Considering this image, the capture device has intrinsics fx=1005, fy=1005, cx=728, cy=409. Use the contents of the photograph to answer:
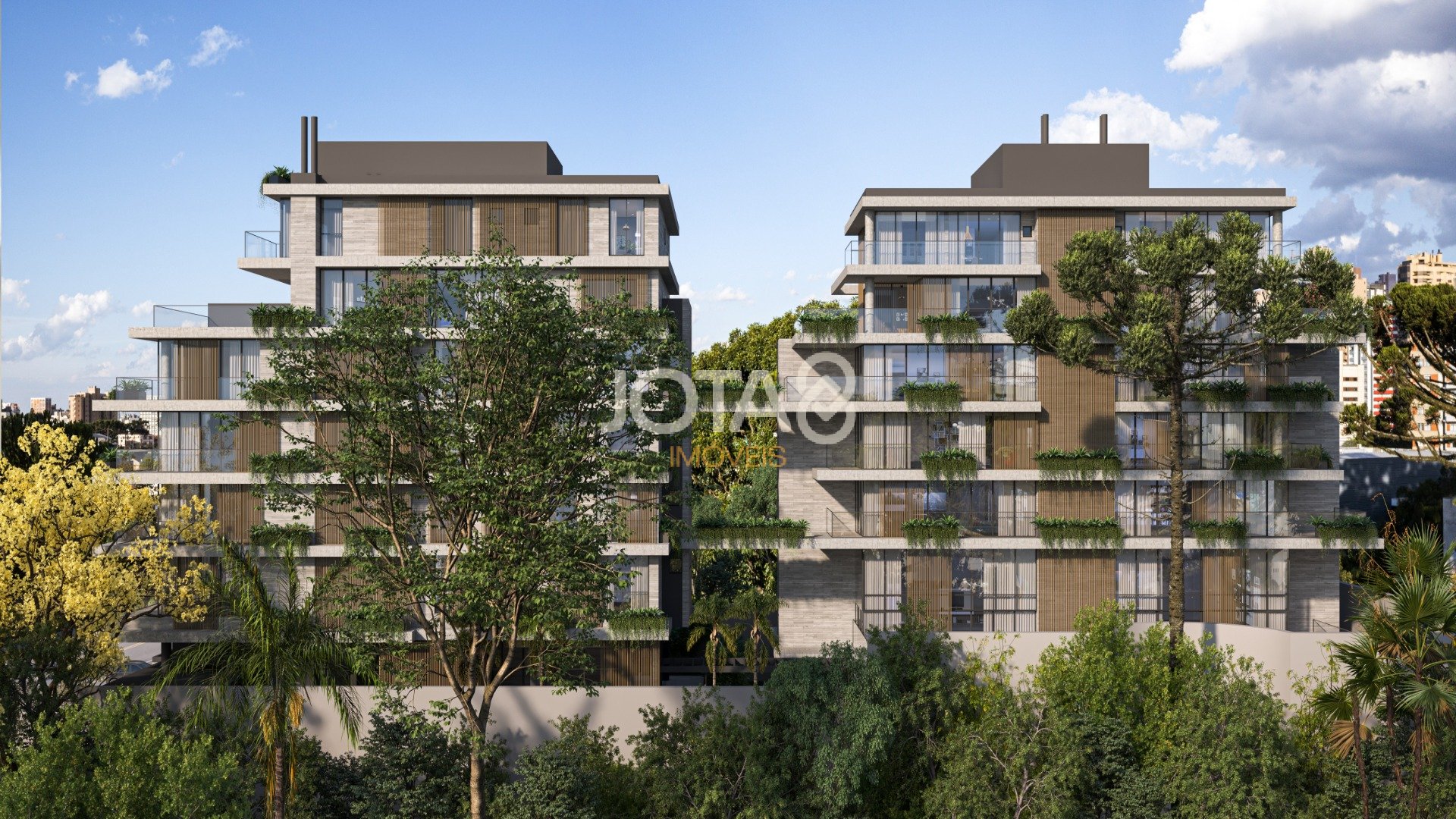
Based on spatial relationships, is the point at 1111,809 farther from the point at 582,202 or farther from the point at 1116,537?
the point at 582,202

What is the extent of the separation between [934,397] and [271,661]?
23.0m

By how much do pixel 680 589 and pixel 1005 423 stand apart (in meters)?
13.9

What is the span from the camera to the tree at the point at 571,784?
22.5 meters

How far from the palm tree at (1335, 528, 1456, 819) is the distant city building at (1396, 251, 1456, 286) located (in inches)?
4683

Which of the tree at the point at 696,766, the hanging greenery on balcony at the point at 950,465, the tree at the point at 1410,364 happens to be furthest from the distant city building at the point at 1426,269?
the tree at the point at 696,766

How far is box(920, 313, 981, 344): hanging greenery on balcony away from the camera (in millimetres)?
35406

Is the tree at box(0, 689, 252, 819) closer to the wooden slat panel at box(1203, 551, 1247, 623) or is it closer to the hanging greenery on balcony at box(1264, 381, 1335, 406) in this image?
the wooden slat panel at box(1203, 551, 1247, 623)

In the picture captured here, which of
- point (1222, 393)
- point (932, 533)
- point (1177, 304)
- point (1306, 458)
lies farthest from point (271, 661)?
point (1306, 458)

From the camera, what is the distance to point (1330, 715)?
22.4m

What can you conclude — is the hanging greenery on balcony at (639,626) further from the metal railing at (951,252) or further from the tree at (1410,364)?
the tree at (1410,364)

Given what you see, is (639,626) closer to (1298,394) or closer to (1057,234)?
(1057,234)

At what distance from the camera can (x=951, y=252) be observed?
3644cm

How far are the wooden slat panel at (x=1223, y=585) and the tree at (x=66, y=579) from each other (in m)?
33.2

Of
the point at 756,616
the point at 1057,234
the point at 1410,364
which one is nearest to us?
the point at 756,616
